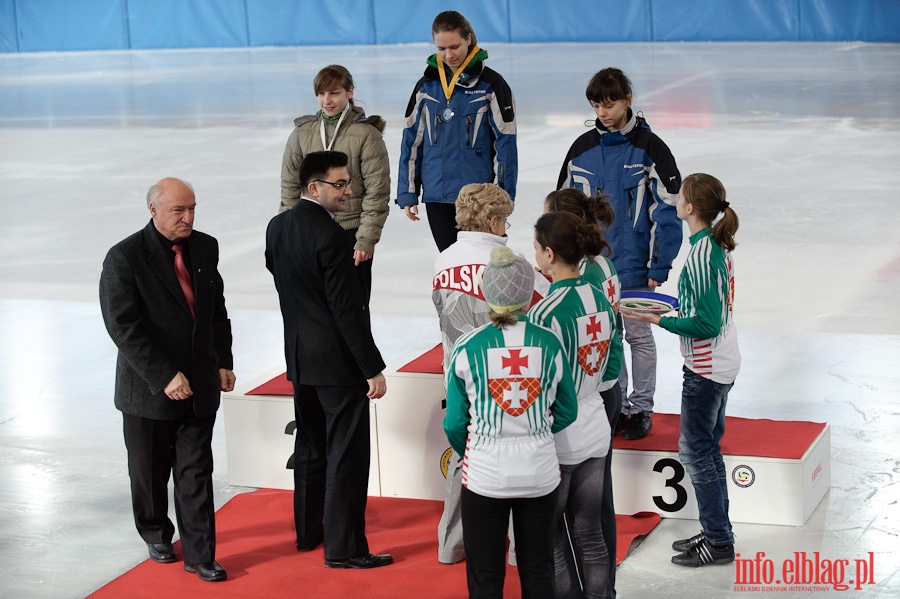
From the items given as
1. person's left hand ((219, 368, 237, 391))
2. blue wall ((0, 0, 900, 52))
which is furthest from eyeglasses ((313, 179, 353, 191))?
blue wall ((0, 0, 900, 52))

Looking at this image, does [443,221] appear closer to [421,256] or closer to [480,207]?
[480,207]

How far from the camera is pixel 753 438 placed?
4.91 metres

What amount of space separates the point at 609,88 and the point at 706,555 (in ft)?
6.48

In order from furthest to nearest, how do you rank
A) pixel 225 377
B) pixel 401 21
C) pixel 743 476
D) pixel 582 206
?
1. pixel 401 21
2. pixel 743 476
3. pixel 225 377
4. pixel 582 206

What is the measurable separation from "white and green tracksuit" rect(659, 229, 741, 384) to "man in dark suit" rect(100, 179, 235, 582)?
1.68m

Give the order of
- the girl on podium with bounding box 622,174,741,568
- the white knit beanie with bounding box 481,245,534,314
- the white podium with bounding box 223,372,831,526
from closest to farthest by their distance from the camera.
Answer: the white knit beanie with bounding box 481,245,534,314 < the girl on podium with bounding box 622,174,741,568 < the white podium with bounding box 223,372,831,526

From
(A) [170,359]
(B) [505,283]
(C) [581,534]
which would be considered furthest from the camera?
(A) [170,359]

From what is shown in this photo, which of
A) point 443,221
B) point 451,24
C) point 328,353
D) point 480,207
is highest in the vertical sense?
point 451,24

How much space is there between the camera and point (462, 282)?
13.3 ft

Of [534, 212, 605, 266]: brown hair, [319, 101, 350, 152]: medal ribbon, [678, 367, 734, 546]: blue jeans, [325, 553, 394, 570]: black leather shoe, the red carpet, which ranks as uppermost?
[319, 101, 350, 152]: medal ribbon

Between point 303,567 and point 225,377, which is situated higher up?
point 225,377

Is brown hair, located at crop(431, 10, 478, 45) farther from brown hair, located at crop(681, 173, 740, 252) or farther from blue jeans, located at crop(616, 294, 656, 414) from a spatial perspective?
brown hair, located at crop(681, 173, 740, 252)

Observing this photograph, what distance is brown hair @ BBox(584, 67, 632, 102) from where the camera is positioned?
4945 mm

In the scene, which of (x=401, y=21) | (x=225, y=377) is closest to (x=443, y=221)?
(x=225, y=377)
